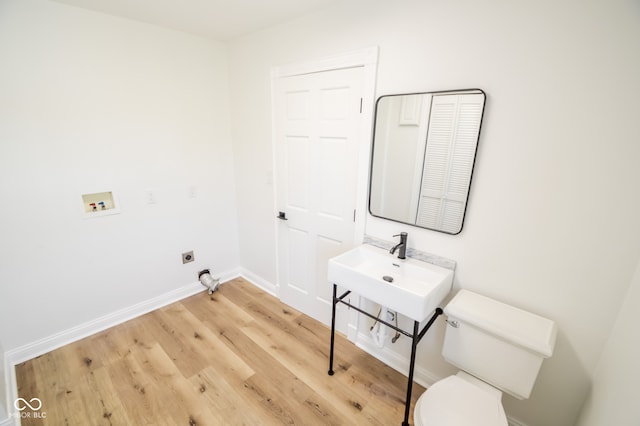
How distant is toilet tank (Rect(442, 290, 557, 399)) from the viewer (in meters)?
1.21

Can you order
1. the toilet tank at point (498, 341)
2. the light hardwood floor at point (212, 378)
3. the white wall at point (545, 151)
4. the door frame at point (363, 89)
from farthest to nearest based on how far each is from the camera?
1. the door frame at point (363, 89)
2. the light hardwood floor at point (212, 378)
3. the toilet tank at point (498, 341)
4. the white wall at point (545, 151)

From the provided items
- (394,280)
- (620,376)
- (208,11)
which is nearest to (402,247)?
(394,280)

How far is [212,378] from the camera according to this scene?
184 centimetres

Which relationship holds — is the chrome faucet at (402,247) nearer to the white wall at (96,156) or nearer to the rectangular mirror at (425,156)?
the rectangular mirror at (425,156)

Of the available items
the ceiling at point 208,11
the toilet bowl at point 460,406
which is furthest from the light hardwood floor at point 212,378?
the ceiling at point 208,11

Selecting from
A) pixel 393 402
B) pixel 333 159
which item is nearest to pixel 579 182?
pixel 333 159

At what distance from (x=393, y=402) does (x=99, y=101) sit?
2.94 metres

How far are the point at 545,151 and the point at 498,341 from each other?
3.00 feet

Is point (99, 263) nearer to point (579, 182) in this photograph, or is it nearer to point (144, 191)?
point (144, 191)

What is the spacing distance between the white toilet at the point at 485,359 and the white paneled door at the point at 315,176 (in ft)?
3.03

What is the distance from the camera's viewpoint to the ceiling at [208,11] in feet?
5.81

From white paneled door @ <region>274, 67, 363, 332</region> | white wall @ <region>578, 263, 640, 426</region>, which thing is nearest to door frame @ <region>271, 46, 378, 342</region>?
white paneled door @ <region>274, 67, 363, 332</region>

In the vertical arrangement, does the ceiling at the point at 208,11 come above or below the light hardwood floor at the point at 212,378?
above

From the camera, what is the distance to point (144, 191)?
2334 millimetres
